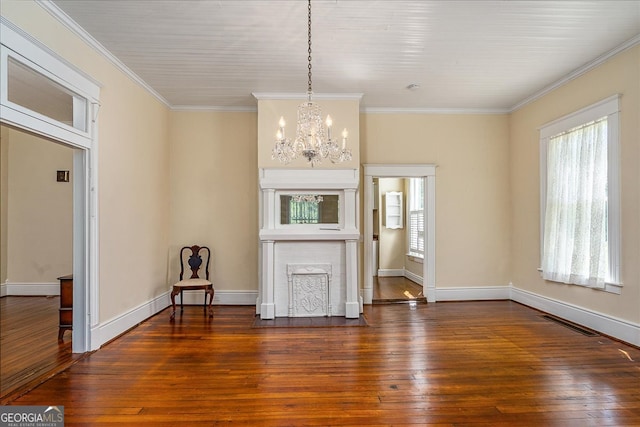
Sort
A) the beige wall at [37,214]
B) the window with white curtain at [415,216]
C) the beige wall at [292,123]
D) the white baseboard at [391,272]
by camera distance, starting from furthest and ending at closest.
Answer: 1. the white baseboard at [391,272]
2. the window with white curtain at [415,216]
3. the beige wall at [37,214]
4. the beige wall at [292,123]

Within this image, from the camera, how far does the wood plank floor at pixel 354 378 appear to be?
240 centimetres

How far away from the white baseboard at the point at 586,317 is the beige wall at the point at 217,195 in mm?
4195

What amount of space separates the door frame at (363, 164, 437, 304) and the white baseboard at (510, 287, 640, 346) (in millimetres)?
1386

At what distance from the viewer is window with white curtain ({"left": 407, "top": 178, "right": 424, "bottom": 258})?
7.37m

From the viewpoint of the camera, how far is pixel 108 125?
12.8 feet

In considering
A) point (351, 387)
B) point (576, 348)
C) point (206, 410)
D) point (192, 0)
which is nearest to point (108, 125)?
point (192, 0)

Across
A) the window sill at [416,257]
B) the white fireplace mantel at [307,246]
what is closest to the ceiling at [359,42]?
the white fireplace mantel at [307,246]

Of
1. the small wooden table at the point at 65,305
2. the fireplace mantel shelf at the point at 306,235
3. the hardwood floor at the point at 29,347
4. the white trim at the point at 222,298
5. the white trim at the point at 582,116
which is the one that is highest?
the white trim at the point at 582,116

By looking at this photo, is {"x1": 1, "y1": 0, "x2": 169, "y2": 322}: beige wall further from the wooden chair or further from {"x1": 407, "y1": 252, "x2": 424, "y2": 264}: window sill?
{"x1": 407, "y1": 252, "x2": 424, "y2": 264}: window sill

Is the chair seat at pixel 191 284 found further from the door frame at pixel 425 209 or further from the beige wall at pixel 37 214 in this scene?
the beige wall at pixel 37 214

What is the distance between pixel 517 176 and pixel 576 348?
2.87 metres

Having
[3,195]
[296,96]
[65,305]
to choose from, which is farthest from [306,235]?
[3,195]

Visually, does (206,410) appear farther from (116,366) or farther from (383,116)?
(383,116)

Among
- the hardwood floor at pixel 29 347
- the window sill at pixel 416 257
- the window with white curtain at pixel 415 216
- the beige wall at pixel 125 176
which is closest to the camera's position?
the hardwood floor at pixel 29 347
